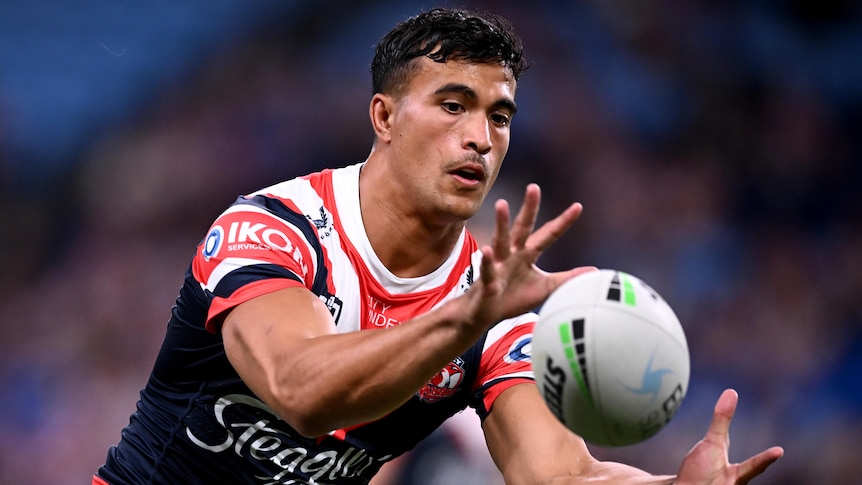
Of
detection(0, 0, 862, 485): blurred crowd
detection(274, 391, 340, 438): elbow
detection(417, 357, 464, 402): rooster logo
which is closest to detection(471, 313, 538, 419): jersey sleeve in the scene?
detection(417, 357, 464, 402): rooster logo

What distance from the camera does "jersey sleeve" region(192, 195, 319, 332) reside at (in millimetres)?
3465

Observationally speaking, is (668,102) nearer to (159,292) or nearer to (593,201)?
(593,201)

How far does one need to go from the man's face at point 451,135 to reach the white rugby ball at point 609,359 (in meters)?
1.15

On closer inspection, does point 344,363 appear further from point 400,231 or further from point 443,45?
point 443,45

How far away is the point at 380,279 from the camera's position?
13.6 feet

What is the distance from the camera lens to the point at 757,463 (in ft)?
10.9

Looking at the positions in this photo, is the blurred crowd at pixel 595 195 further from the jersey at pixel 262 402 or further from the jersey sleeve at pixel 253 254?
the jersey sleeve at pixel 253 254

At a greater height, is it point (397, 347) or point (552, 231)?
point (552, 231)

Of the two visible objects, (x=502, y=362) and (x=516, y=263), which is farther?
(x=502, y=362)

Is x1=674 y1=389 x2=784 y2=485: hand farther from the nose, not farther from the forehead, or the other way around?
the forehead

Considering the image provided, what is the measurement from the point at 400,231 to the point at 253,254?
85cm

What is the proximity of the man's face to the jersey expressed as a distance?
0.99 feet

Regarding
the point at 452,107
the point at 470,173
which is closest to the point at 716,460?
the point at 470,173

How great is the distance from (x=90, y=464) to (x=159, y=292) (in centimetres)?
137
